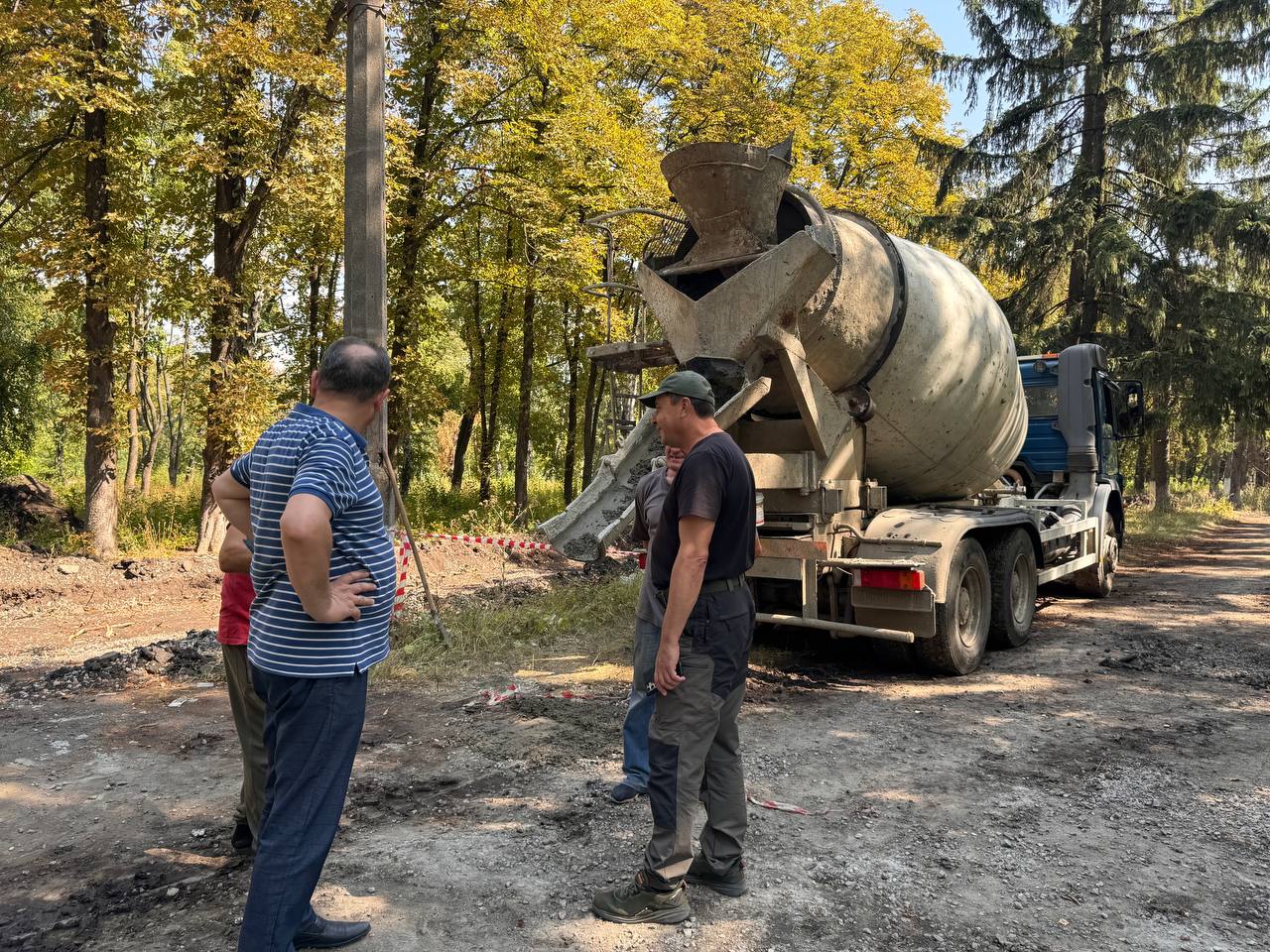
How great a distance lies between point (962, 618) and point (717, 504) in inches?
182

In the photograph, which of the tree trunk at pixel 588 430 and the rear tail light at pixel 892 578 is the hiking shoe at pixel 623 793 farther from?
the tree trunk at pixel 588 430

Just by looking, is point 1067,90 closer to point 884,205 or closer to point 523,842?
point 884,205

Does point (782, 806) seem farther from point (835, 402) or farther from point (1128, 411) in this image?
point (1128, 411)

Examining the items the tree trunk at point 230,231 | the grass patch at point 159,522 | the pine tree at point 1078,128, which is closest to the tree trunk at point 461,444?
the grass patch at point 159,522

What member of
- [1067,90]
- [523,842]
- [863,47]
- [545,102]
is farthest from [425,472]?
[523,842]

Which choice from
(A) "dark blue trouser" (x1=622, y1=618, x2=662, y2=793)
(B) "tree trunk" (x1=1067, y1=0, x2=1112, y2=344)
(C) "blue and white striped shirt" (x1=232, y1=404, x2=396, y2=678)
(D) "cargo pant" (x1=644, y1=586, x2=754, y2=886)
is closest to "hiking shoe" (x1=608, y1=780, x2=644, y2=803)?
(A) "dark blue trouser" (x1=622, y1=618, x2=662, y2=793)

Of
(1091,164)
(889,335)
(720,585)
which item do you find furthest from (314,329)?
(1091,164)

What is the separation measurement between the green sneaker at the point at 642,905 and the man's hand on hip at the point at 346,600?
1488 millimetres

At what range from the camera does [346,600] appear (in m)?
2.45

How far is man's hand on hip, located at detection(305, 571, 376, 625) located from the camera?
2.40 meters

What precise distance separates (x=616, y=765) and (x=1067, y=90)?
20.7 metres

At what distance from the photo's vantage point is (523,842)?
3.65 meters

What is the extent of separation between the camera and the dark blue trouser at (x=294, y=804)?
7.95 feet

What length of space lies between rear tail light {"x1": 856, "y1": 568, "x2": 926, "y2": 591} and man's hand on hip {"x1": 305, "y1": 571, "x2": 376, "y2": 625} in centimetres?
443
